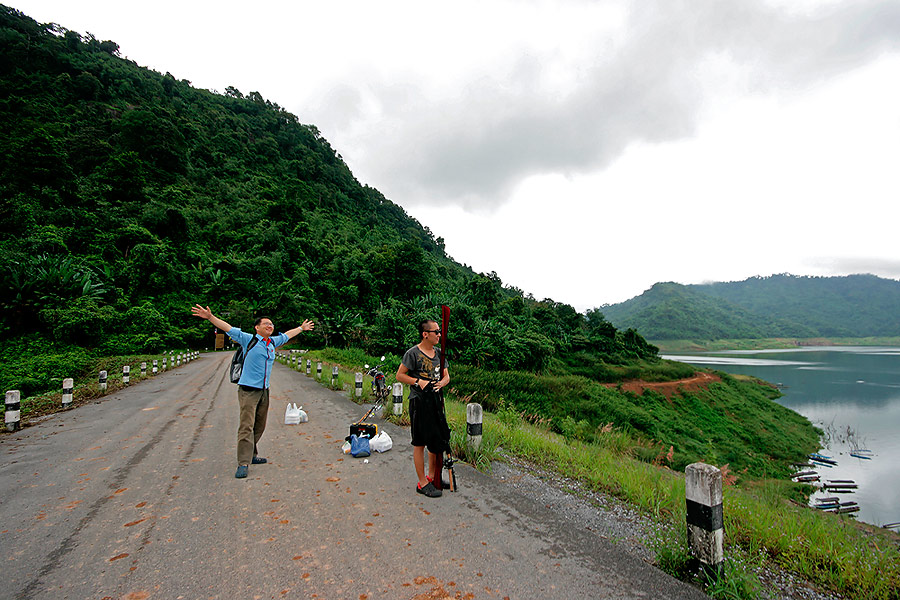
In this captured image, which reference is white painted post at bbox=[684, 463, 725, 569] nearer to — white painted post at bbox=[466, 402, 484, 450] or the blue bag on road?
white painted post at bbox=[466, 402, 484, 450]

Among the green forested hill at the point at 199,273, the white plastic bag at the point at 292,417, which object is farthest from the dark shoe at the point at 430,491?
the green forested hill at the point at 199,273

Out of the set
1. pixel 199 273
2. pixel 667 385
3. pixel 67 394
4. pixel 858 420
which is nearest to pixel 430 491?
pixel 67 394

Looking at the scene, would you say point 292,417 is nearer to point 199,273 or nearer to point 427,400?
point 427,400

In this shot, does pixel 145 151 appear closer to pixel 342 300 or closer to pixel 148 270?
pixel 148 270

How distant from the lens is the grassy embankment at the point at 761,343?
119m

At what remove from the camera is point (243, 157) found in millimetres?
72750

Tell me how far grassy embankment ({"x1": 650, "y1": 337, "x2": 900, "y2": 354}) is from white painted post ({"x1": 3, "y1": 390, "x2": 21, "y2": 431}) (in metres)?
115

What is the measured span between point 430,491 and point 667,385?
38.4 meters

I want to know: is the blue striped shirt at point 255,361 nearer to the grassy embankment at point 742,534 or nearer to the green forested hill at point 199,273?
the grassy embankment at point 742,534

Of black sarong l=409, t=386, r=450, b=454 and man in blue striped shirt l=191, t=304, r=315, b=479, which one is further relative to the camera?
man in blue striped shirt l=191, t=304, r=315, b=479

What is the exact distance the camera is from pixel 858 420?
36375mm

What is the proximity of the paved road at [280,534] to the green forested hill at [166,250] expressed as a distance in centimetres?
1983

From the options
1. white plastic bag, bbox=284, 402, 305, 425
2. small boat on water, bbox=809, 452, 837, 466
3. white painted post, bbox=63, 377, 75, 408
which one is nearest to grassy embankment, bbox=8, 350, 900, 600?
white painted post, bbox=63, 377, 75, 408

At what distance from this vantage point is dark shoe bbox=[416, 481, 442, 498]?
3837mm
